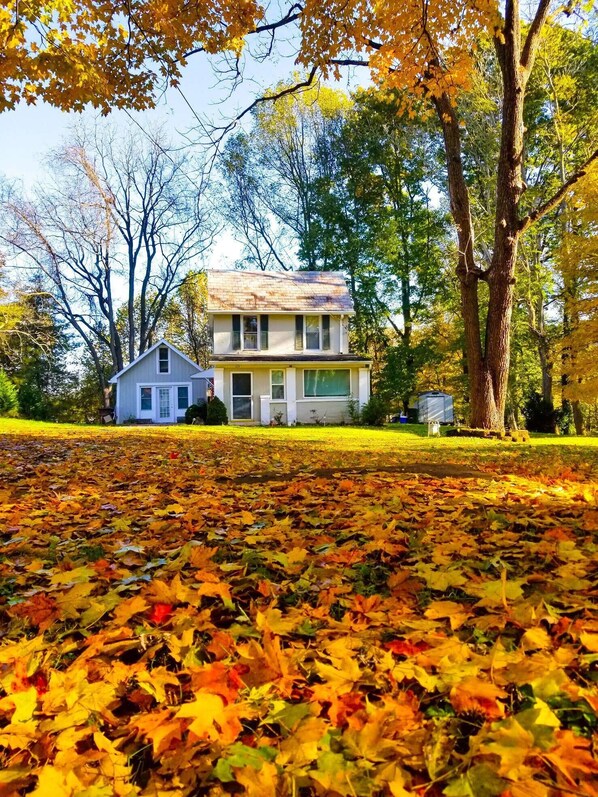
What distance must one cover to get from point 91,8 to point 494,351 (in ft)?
26.3

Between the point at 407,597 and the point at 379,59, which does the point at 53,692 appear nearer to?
the point at 407,597

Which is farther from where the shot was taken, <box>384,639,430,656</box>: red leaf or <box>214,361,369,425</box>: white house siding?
<box>214,361,369,425</box>: white house siding

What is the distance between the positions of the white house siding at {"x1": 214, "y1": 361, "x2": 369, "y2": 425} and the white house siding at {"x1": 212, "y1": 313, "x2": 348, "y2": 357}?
1.17 meters

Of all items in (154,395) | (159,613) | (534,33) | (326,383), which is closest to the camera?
(159,613)

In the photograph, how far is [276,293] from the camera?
2128 centimetres

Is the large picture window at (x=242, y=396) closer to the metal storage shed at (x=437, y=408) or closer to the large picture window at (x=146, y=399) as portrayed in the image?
the large picture window at (x=146, y=399)

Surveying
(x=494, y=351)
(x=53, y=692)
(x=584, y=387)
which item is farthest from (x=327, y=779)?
(x=584, y=387)

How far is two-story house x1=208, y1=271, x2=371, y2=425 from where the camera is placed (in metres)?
19.7

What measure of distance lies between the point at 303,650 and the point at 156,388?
25.5 meters

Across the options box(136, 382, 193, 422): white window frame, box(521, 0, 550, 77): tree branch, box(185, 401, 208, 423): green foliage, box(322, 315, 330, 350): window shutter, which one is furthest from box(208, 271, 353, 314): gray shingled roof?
box(521, 0, 550, 77): tree branch

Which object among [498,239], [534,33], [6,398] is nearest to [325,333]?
[498,239]

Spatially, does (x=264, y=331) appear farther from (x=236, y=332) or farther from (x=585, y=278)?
(x=585, y=278)

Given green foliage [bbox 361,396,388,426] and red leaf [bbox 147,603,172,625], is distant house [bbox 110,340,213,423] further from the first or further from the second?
red leaf [bbox 147,603,172,625]

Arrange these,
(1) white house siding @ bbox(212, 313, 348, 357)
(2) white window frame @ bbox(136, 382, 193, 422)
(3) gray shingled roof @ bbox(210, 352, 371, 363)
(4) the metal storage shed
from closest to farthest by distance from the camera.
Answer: (3) gray shingled roof @ bbox(210, 352, 371, 363), (1) white house siding @ bbox(212, 313, 348, 357), (4) the metal storage shed, (2) white window frame @ bbox(136, 382, 193, 422)
